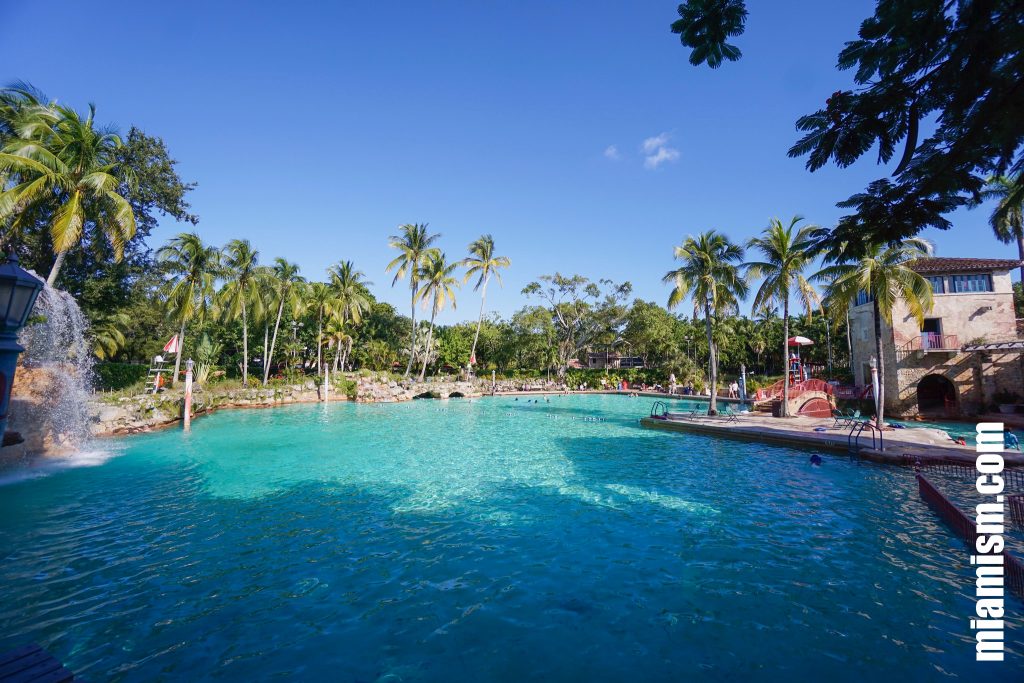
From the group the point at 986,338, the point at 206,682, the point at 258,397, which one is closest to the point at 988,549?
the point at 206,682

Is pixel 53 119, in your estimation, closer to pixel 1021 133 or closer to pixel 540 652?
pixel 540 652

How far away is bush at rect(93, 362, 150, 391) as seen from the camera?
29.4 metres

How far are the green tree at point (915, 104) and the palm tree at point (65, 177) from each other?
21.0 meters

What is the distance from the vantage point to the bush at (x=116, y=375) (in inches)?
1156

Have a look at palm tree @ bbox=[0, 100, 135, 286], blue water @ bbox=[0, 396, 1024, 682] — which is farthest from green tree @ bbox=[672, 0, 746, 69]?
palm tree @ bbox=[0, 100, 135, 286]

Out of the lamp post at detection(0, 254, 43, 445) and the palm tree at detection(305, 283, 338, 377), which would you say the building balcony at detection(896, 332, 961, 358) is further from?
the palm tree at detection(305, 283, 338, 377)

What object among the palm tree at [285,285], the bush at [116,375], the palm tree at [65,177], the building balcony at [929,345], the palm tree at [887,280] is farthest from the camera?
the palm tree at [285,285]

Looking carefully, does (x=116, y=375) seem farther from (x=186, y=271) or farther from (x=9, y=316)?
(x=9, y=316)

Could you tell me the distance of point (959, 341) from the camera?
80.1ft

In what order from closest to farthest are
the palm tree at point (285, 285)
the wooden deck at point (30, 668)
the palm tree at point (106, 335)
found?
the wooden deck at point (30, 668), the palm tree at point (106, 335), the palm tree at point (285, 285)

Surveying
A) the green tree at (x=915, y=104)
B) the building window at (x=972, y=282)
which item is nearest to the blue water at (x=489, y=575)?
the green tree at (x=915, y=104)

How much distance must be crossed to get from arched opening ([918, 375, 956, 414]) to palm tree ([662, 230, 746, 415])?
42.5ft

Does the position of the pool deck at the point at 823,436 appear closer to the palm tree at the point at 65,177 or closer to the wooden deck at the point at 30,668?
the wooden deck at the point at 30,668

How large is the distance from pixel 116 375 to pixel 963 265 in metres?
53.8
